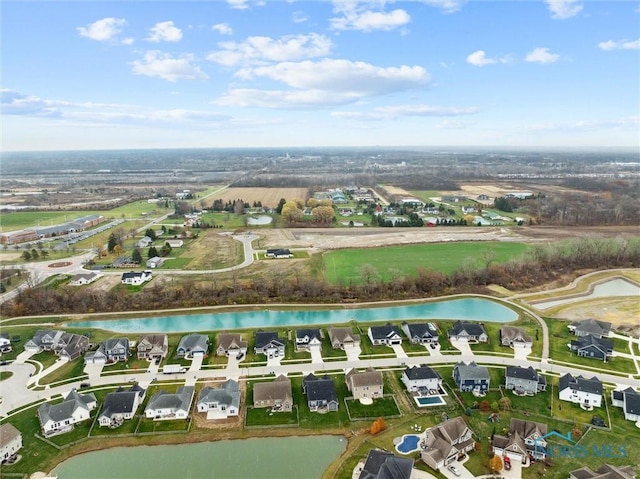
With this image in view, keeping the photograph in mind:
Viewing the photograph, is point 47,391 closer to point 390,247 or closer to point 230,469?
point 230,469

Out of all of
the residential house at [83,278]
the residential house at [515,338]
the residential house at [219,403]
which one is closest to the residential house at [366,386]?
the residential house at [219,403]

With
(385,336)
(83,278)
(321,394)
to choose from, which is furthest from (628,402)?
(83,278)

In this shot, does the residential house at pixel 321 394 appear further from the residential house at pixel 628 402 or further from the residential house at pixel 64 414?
the residential house at pixel 628 402

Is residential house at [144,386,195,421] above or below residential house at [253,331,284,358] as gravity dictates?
below

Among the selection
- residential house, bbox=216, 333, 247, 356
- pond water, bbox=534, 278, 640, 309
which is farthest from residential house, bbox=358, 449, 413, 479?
pond water, bbox=534, 278, 640, 309

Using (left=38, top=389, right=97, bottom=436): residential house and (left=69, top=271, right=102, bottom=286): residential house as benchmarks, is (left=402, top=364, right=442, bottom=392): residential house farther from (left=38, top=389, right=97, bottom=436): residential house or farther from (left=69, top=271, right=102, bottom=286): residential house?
(left=69, top=271, right=102, bottom=286): residential house

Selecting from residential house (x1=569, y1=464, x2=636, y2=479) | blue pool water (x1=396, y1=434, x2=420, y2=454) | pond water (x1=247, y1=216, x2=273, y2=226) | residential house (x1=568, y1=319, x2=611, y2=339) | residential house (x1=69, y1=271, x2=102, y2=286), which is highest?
pond water (x1=247, y1=216, x2=273, y2=226)
